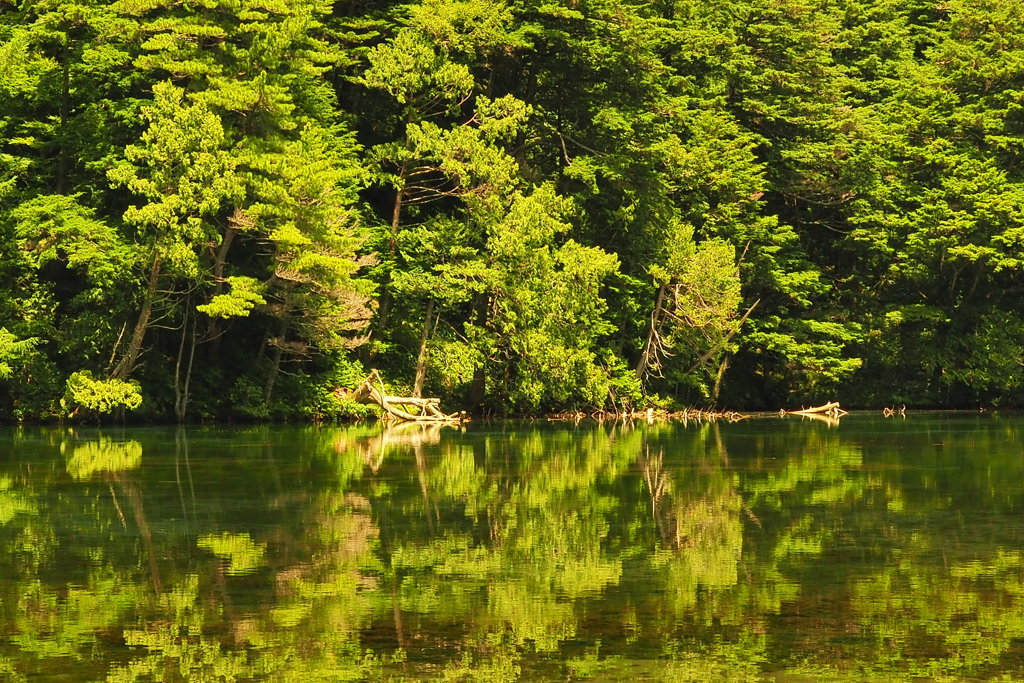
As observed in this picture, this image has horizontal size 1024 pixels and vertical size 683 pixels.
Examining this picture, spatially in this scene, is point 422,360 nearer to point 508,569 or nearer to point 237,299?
point 237,299

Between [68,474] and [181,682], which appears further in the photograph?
[68,474]

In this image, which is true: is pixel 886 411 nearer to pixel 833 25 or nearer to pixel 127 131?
pixel 833 25

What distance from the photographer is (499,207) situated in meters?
41.8

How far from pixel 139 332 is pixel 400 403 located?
26.1 ft

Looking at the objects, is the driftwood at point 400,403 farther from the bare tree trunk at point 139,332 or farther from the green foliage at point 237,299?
the bare tree trunk at point 139,332

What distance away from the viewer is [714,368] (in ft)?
167

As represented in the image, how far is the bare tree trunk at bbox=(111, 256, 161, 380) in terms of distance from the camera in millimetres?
37188

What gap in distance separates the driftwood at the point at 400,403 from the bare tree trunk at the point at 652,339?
7740 mm

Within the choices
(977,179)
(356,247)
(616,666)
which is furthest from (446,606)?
(977,179)

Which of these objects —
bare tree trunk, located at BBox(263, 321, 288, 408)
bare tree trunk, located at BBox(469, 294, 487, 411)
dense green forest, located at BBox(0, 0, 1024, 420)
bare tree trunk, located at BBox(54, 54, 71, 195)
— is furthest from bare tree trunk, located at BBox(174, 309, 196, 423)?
bare tree trunk, located at BBox(469, 294, 487, 411)

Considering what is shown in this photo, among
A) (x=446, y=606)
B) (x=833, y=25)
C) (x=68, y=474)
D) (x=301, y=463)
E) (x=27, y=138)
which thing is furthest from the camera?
(x=833, y=25)

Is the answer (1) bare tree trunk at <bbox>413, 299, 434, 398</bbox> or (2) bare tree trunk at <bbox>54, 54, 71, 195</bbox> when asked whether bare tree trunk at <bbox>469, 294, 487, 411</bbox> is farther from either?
(2) bare tree trunk at <bbox>54, 54, 71, 195</bbox>

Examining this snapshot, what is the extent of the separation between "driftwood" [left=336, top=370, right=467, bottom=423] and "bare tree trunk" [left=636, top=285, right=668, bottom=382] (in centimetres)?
774

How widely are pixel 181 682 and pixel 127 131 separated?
1273 inches
